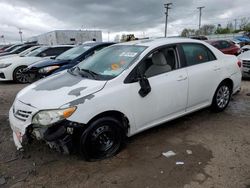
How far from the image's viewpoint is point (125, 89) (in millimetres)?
3299

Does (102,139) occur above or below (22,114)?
below

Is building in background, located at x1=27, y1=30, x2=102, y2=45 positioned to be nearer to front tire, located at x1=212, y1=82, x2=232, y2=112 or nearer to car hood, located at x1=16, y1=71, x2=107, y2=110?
front tire, located at x1=212, y1=82, x2=232, y2=112

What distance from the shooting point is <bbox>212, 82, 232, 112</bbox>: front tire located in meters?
4.79

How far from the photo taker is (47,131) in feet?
9.45

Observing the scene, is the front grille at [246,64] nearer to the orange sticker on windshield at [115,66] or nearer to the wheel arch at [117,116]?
the orange sticker on windshield at [115,66]

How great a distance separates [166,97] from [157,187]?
1476mm

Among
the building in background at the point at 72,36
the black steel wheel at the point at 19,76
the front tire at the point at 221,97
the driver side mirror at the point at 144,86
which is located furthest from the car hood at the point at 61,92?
the building in background at the point at 72,36

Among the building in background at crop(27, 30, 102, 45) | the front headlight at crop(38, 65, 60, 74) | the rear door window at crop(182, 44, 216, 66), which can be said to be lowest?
the front headlight at crop(38, 65, 60, 74)

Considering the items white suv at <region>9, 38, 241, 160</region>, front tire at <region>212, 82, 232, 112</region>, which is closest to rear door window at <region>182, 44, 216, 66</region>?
white suv at <region>9, 38, 241, 160</region>

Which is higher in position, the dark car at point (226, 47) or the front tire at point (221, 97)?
the dark car at point (226, 47)

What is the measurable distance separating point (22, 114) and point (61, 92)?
0.58 metres

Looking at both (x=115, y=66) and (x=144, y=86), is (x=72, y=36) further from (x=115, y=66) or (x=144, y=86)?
(x=144, y=86)

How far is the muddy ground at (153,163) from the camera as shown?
2848 millimetres

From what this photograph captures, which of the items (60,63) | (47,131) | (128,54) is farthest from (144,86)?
(60,63)
